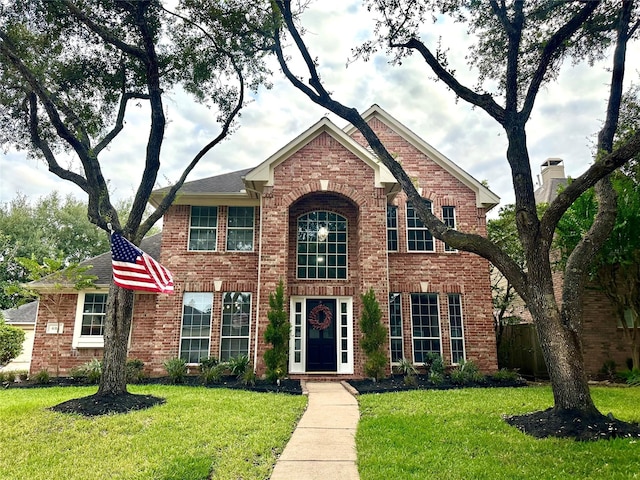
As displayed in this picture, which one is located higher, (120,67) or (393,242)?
(120,67)

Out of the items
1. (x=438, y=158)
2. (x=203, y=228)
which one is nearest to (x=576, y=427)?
(x=438, y=158)

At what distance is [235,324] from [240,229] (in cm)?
302

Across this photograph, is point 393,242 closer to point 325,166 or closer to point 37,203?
point 325,166

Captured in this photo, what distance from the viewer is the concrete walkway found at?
4.36m

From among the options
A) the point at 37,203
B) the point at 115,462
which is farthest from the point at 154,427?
the point at 37,203

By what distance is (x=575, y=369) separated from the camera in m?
5.75

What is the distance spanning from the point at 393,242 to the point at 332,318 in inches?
126

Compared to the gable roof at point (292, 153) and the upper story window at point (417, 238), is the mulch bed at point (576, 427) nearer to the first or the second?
the upper story window at point (417, 238)

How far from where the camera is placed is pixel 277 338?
1049 cm

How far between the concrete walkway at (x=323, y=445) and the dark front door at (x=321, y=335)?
3286 millimetres

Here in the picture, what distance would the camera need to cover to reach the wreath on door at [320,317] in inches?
468

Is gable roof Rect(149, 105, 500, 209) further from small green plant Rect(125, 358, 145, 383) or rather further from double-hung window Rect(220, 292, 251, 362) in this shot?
small green plant Rect(125, 358, 145, 383)

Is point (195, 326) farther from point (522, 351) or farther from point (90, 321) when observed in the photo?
point (522, 351)

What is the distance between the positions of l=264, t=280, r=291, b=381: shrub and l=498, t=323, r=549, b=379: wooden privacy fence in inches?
323
